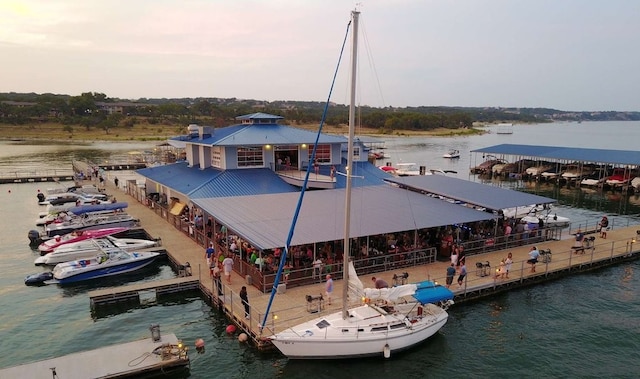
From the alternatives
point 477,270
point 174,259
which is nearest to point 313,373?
point 477,270

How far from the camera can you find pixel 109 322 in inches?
834

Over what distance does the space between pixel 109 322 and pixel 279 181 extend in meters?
18.1

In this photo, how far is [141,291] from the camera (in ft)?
76.4

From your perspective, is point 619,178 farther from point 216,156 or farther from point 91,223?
point 91,223

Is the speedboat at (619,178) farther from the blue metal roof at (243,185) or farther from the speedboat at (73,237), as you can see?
the speedboat at (73,237)

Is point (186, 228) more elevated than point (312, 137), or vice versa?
point (312, 137)

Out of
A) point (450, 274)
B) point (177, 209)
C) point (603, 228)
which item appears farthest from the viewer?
point (177, 209)

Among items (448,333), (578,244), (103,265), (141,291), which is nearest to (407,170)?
(578,244)

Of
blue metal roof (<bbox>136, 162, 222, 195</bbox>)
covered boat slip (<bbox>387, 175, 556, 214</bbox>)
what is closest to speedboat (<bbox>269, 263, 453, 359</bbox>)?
covered boat slip (<bbox>387, 175, 556, 214</bbox>)

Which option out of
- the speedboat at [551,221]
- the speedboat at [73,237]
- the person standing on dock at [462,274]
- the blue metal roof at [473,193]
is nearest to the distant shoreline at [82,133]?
the speedboat at [551,221]

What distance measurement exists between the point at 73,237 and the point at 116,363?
61.1 ft

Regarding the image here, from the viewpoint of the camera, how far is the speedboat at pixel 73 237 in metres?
30.9

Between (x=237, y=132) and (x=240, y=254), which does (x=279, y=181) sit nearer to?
(x=237, y=132)

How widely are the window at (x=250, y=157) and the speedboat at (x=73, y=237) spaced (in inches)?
419
